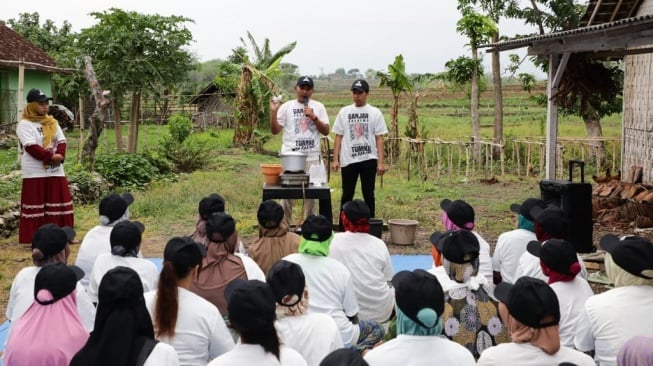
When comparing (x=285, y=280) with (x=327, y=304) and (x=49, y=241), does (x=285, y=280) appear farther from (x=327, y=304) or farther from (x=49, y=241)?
(x=49, y=241)

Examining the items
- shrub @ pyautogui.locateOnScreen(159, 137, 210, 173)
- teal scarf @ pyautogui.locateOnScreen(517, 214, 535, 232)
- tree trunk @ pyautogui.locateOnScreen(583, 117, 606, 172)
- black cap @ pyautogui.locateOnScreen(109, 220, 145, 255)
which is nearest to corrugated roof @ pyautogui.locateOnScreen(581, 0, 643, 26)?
tree trunk @ pyautogui.locateOnScreen(583, 117, 606, 172)

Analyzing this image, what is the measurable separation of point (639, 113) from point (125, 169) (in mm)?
Result: 8552

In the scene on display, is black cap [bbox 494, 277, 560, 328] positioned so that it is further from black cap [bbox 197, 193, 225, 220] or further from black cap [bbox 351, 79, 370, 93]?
black cap [bbox 351, 79, 370, 93]

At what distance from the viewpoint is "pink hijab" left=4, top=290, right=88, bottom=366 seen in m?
2.83

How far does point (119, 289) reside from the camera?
2.49 m

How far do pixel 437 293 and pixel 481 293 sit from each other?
75 centimetres

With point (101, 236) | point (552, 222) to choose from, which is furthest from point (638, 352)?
point (101, 236)

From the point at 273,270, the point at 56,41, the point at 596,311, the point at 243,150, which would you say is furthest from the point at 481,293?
the point at 56,41

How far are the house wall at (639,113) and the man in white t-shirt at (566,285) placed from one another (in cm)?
719

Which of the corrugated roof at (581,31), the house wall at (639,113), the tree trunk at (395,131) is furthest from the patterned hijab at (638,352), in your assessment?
the tree trunk at (395,131)

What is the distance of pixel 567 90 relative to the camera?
898 cm

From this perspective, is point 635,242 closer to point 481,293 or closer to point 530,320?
point 481,293

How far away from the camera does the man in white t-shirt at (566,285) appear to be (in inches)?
127

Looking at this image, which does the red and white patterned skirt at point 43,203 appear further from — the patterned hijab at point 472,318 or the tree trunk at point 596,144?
the tree trunk at point 596,144
